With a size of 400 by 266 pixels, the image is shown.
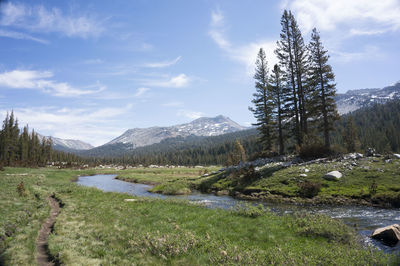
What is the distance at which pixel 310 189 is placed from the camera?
23.0 metres

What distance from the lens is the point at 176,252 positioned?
29.1 feet

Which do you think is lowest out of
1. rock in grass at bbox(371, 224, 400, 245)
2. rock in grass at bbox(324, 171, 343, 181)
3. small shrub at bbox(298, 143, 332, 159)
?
rock in grass at bbox(371, 224, 400, 245)

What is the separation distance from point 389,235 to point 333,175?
13398 millimetres

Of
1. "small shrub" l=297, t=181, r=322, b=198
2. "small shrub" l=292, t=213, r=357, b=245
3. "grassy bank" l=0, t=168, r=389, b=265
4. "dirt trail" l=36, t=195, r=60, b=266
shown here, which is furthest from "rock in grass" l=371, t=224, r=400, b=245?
"dirt trail" l=36, t=195, r=60, b=266

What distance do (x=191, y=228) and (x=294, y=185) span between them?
17.5 metres

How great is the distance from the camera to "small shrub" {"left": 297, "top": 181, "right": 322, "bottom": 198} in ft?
74.3

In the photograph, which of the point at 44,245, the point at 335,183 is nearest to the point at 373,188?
the point at 335,183

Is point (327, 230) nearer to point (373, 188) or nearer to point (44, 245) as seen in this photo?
point (373, 188)

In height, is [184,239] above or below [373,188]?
above

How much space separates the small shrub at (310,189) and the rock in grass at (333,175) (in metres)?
1.78

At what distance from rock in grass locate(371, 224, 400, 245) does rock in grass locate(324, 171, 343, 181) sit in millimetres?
12461

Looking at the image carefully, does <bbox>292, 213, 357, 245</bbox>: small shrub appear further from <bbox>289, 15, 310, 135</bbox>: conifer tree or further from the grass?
<bbox>289, 15, 310, 135</bbox>: conifer tree

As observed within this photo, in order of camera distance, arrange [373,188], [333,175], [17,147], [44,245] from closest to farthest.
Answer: [44,245]
[373,188]
[333,175]
[17,147]

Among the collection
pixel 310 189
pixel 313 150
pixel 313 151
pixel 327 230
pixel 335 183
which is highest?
pixel 313 150
